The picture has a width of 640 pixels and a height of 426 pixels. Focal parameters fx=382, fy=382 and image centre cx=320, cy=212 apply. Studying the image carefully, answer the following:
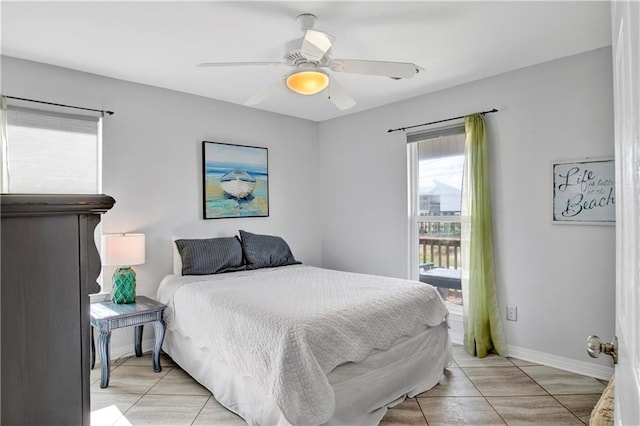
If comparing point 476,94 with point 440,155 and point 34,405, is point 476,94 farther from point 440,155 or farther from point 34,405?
point 34,405

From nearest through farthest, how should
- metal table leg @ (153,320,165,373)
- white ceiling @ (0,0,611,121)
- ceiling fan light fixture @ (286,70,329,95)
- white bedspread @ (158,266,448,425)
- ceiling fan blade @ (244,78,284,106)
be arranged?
white bedspread @ (158,266,448,425)
white ceiling @ (0,0,611,121)
ceiling fan light fixture @ (286,70,329,95)
ceiling fan blade @ (244,78,284,106)
metal table leg @ (153,320,165,373)

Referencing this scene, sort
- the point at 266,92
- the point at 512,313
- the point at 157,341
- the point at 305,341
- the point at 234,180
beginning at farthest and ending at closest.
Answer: the point at 234,180 < the point at 512,313 < the point at 157,341 < the point at 266,92 < the point at 305,341

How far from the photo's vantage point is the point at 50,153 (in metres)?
3.08

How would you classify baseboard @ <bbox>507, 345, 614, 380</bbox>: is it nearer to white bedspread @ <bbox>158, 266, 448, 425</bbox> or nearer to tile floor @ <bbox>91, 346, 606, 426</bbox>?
tile floor @ <bbox>91, 346, 606, 426</bbox>

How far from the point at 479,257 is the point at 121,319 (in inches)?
117

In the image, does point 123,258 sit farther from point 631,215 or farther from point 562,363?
point 562,363

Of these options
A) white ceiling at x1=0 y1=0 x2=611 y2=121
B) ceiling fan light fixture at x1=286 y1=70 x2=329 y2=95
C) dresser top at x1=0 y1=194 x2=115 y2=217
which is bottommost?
dresser top at x1=0 y1=194 x2=115 y2=217

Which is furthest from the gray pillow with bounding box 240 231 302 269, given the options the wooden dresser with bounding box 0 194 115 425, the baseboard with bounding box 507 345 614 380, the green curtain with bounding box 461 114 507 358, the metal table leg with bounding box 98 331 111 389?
the wooden dresser with bounding box 0 194 115 425

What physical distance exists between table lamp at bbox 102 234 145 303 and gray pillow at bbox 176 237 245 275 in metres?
0.41

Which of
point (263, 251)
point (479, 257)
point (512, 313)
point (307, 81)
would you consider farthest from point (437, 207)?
point (307, 81)

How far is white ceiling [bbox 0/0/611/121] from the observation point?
2.28 metres

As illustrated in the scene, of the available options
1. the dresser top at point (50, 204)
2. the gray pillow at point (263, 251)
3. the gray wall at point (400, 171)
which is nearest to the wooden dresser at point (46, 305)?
the dresser top at point (50, 204)

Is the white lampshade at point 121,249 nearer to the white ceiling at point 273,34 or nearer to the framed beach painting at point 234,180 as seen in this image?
the framed beach painting at point 234,180

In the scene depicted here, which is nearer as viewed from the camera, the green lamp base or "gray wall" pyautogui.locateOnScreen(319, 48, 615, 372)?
"gray wall" pyautogui.locateOnScreen(319, 48, 615, 372)
